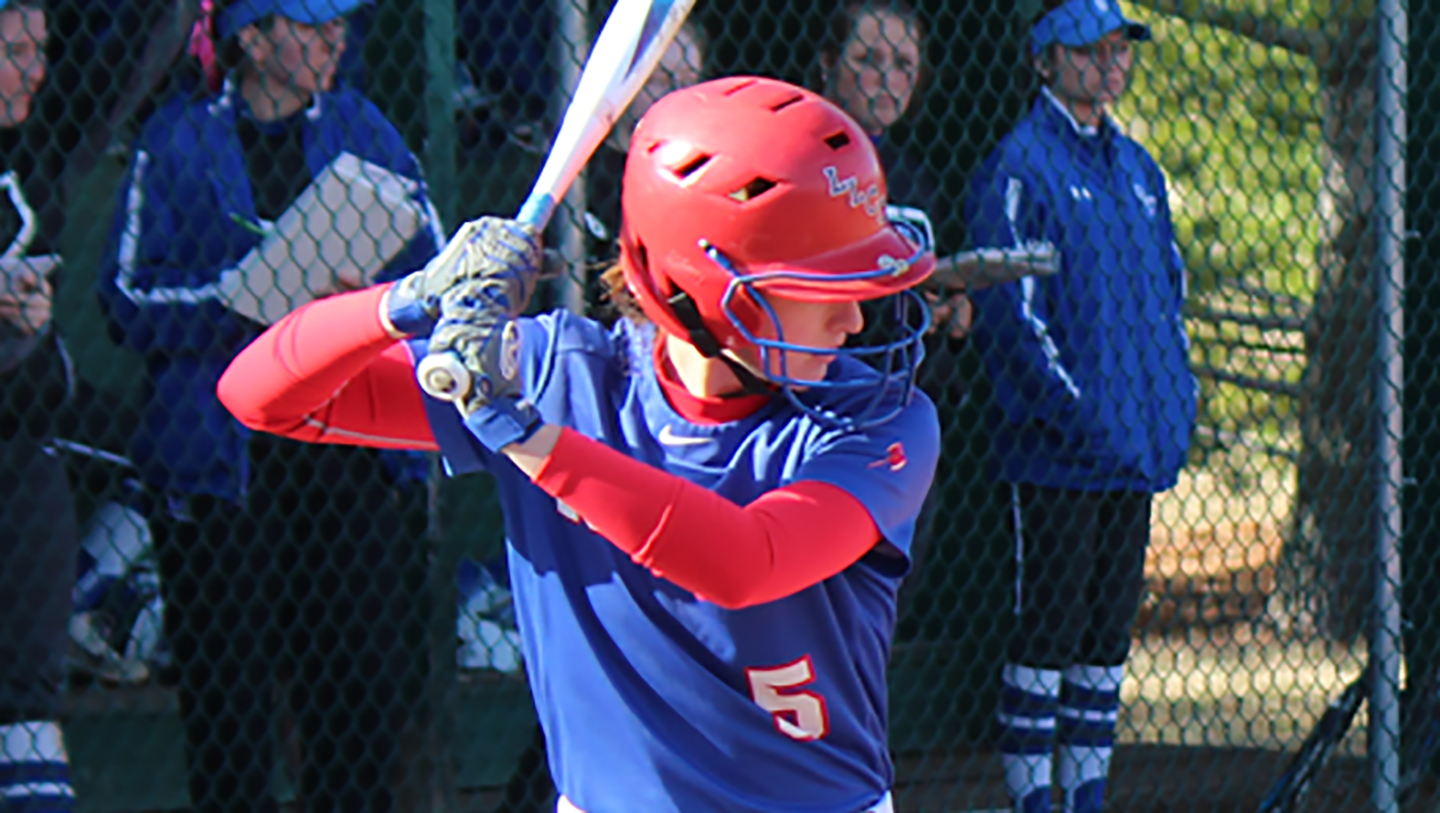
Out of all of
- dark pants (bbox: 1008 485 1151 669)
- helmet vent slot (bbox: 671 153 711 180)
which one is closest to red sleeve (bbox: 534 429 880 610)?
helmet vent slot (bbox: 671 153 711 180)

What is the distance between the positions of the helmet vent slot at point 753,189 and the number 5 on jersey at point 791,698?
1.60 ft

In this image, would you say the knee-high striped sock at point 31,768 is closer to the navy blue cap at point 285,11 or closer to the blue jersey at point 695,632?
the navy blue cap at point 285,11

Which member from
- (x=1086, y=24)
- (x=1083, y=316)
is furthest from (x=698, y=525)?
(x=1086, y=24)

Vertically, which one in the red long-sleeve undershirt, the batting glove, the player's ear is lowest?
the player's ear

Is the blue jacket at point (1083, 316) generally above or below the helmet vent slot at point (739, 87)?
below

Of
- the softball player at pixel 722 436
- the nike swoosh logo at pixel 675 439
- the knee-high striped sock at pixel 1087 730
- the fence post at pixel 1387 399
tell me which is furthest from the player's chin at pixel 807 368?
the fence post at pixel 1387 399

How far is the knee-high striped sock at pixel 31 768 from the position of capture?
290cm

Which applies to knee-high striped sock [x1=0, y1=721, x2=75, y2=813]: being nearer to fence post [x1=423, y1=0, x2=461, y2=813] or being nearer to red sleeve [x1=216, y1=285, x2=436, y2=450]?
fence post [x1=423, y1=0, x2=461, y2=813]

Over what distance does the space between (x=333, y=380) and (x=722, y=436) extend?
417 millimetres

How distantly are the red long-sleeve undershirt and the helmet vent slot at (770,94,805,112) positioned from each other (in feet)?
1.30

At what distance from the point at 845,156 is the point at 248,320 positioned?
173 centimetres

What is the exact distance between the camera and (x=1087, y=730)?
344cm

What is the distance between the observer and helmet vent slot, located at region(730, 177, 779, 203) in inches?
62.3

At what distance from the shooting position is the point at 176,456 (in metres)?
3.06
